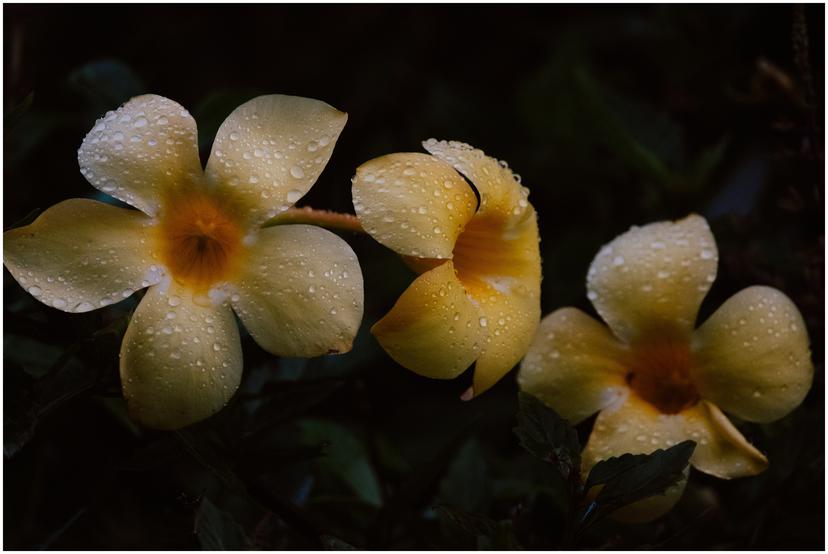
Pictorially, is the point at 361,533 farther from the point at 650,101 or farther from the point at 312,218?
the point at 650,101

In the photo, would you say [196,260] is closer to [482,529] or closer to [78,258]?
[78,258]

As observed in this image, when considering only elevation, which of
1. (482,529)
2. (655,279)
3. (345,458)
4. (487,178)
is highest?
(487,178)

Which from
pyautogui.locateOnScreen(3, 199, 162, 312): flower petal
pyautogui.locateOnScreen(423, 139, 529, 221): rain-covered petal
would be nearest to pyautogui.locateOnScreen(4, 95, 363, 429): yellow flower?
pyautogui.locateOnScreen(3, 199, 162, 312): flower petal

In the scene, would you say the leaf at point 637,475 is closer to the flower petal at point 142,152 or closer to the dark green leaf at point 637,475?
the dark green leaf at point 637,475

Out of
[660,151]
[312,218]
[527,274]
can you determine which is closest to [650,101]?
[660,151]

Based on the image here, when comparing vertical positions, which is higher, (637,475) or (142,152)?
(142,152)

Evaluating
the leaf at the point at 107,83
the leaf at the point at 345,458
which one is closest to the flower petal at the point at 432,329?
the leaf at the point at 345,458

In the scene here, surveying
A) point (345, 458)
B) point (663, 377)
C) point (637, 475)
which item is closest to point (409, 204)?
point (637, 475)
